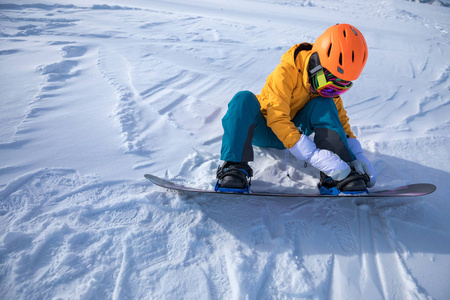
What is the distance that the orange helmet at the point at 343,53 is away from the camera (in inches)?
64.4

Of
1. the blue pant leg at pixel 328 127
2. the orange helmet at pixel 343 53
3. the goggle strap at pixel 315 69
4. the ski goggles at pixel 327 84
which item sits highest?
the orange helmet at pixel 343 53

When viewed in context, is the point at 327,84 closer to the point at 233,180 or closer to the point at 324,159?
the point at 324,159

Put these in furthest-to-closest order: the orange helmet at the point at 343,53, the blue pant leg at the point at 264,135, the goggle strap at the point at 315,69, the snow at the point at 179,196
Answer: the blue pant leg at the point at 264,135 → the goggle strap at the point at 315,69 → the orange helmet at the point at 343,53 → the snow at the point at 179,196

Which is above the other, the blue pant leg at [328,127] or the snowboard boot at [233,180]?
the blue pant leg at [328,127]

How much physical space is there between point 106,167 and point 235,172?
3.87ft

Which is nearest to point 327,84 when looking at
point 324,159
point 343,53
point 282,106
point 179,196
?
point 343,53

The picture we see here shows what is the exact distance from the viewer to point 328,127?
72.7 inches

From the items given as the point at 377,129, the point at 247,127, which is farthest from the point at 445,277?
the point at 377,129

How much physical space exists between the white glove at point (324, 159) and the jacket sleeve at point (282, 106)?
6 centimetres

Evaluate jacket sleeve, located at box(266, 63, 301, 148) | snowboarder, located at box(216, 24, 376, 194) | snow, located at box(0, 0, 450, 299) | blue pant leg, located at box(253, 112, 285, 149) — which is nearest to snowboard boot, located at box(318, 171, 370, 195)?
snowboarder, located at box(216, 24, 376, 194)

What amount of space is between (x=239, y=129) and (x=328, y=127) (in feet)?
2.25

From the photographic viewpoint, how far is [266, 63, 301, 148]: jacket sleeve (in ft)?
5.93

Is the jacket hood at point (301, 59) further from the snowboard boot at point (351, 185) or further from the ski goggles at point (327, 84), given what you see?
the snowboard boot at point (351, 185)

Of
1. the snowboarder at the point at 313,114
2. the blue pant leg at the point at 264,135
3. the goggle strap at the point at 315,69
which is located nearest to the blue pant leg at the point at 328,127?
the snowboarder at the point at 313,114
